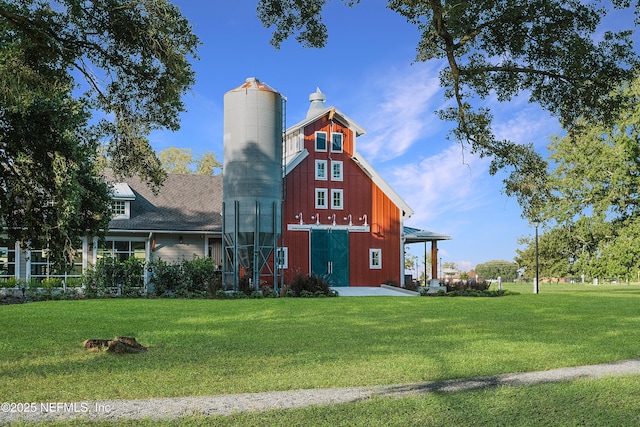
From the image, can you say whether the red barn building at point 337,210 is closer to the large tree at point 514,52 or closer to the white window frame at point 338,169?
the white window frame at point 338,169

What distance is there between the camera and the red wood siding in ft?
97.7

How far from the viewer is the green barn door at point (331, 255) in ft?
98.2

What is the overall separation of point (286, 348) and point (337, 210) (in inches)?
820

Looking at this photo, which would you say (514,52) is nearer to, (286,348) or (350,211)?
(286,348)

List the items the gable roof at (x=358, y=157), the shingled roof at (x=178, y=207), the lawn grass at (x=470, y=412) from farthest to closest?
1. the gable roof at (x=358, y=157)
2. the shingled roof at (x=178, y=207)
3. the lawn grass at (x=470, y=412)

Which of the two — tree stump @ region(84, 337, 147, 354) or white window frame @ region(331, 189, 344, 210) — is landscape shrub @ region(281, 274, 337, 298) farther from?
tree stump @ region(84, 337, 147, 354)

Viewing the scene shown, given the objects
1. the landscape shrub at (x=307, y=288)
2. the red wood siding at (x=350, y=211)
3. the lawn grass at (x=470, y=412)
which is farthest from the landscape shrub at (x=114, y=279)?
the lawn grass at (x=470, y=412)

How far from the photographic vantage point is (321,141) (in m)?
30.7

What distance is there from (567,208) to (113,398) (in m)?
33.4

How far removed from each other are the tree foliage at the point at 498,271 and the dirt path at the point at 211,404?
64.3 m

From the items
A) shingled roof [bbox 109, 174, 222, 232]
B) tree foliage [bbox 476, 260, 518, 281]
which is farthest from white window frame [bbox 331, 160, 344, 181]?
tree foliage [bbox 476, 260, 518, 281]

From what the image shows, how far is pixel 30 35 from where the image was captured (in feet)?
34.9

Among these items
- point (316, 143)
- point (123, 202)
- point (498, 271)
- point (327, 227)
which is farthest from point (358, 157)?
point (498, 271)

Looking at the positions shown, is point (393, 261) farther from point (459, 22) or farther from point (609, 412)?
point (609, 412)
